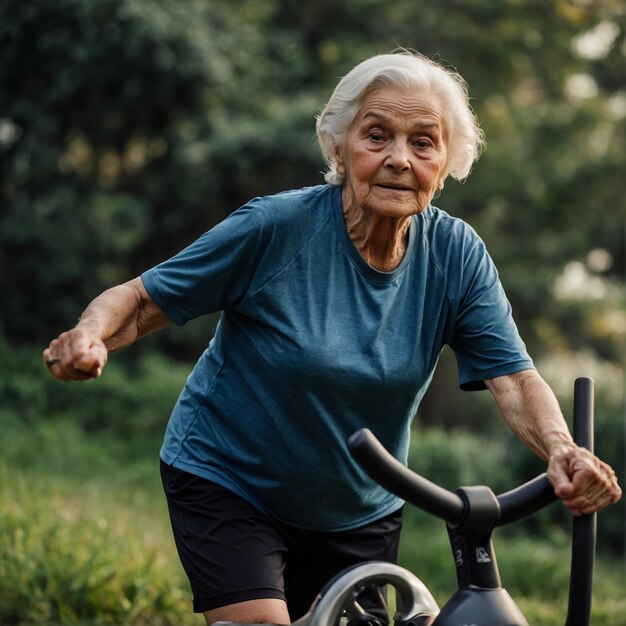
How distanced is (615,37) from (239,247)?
10416mm

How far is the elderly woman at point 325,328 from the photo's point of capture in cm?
214

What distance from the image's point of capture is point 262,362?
222 centimetres

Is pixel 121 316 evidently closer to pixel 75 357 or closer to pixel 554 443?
pixel 75 357

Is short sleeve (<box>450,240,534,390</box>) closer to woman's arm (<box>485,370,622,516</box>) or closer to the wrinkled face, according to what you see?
woman's arm (<box>485,370,622,516</box>)

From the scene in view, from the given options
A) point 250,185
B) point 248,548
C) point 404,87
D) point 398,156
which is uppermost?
point 250,185

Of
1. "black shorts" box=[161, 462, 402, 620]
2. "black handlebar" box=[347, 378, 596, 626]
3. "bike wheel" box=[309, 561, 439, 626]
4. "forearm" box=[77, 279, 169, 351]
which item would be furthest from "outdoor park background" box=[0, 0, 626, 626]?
"black handlebar" box=[347, 378, 596, 626]

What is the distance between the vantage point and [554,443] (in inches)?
75.8

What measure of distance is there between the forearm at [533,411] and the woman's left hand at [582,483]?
0.16m

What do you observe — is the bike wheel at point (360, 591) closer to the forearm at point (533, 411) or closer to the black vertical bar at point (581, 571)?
the black vertical bar at point (581, 571)

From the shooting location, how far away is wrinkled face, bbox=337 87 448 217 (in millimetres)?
2137

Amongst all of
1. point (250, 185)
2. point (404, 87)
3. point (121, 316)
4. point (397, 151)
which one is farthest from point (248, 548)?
point (250, 185)

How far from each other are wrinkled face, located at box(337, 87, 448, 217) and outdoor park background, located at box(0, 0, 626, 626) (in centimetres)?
441

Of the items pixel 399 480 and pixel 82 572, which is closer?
pixel 399 480

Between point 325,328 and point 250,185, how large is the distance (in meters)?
8.50
